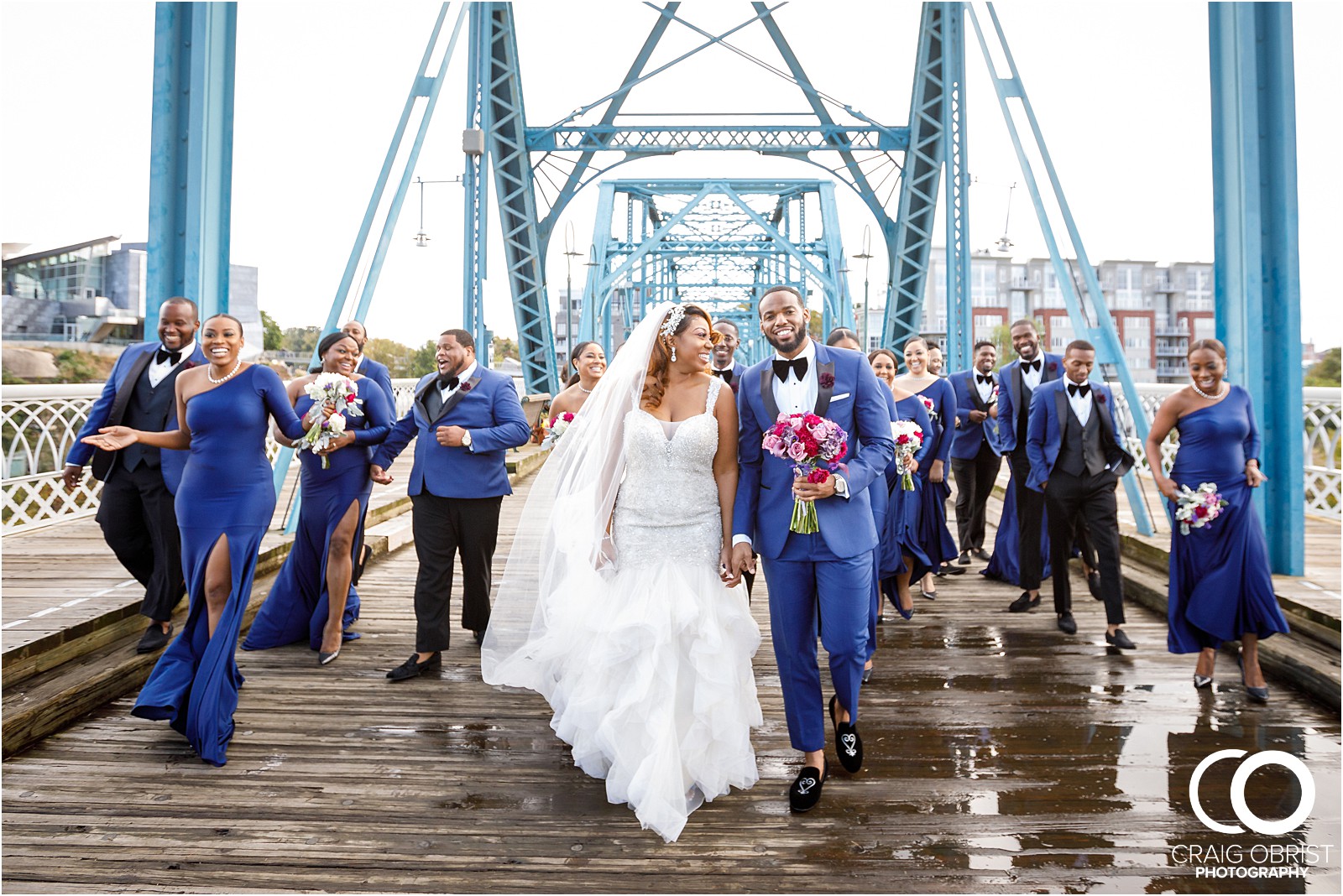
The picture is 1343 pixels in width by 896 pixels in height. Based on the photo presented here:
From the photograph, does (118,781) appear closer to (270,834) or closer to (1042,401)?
(270,834)

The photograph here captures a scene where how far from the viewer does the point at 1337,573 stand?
677 cm

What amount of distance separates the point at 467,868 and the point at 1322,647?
503 cm

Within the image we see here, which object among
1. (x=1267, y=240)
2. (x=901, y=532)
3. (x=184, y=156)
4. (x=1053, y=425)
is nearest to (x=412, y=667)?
(x=901, y=532)

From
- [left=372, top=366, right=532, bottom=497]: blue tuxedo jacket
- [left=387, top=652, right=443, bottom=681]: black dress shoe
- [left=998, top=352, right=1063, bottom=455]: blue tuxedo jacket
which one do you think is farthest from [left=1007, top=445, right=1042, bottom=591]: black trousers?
[left=387, top=652, right=443, bottom=681]: black dress shoe

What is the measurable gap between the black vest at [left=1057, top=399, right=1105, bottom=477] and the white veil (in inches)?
135

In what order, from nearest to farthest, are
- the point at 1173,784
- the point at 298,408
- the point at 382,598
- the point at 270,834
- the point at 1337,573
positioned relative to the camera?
the point at 270,834 < the point at 1173,784 < the point at 298,408 < the point at 1337,573 < the point at 382,598

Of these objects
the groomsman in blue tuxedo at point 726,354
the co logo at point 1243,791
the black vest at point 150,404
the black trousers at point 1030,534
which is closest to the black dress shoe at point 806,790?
the co logo at point 1243,791

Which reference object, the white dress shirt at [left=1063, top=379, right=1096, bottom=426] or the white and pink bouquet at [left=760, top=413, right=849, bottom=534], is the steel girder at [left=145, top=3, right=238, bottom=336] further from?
the white dress shirt at [left=1063, top=379, right=1096, bottom=426]

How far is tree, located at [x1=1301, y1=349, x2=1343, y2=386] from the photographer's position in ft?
23.9

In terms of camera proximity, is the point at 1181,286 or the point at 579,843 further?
the point at 1181,286

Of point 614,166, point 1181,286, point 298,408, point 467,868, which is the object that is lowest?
point 467,868

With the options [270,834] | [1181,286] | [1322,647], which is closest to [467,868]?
[270,834]

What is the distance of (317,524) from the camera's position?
565cm

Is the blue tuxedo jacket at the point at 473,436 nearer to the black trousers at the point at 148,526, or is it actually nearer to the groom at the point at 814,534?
the black trousers at the point at 148,526
